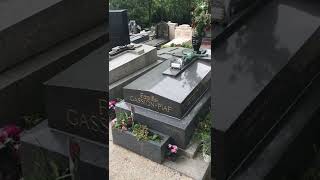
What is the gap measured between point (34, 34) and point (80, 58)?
0.32 m

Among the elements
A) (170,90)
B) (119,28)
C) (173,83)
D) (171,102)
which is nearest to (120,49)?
(119,28)

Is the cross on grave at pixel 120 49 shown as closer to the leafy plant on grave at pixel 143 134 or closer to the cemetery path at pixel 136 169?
the leafy plant on grave at pixel 143 134

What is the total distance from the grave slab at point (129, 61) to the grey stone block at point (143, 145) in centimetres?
211

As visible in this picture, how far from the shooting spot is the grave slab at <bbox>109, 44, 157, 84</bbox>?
817 centimetres

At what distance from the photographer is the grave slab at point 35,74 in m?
1.94

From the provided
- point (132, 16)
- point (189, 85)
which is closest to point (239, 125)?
point (189, 85)

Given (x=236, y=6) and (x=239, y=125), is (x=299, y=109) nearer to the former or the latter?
(x=239, y=125)

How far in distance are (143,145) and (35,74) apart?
4233mm

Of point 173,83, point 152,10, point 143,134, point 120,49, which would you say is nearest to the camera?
point 143,134

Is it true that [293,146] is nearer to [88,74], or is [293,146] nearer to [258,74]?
[258,74]

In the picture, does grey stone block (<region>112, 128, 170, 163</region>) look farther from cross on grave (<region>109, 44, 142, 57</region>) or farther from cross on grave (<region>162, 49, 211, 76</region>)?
cross on grave (<region>109, 44, 142, 57</region>)

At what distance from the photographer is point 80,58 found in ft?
6.93

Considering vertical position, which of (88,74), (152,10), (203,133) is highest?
(88,74)

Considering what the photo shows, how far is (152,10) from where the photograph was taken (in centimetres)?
1786
